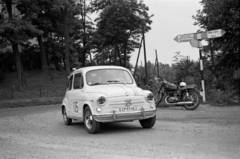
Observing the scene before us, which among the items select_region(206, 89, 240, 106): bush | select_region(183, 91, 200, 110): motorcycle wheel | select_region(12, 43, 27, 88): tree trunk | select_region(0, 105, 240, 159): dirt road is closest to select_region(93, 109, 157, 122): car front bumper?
select_region(0, 105, 240, 159): dirt road

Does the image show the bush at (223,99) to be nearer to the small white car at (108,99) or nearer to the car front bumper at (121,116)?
the small white car at (108,99)

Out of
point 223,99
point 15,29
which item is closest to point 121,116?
point 223,99

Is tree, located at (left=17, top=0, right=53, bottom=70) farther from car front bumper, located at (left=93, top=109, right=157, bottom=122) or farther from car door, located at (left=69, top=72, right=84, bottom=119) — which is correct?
car front bumper, located at (left=93, top=109, right=157, bottom=122)

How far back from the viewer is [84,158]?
565 cm

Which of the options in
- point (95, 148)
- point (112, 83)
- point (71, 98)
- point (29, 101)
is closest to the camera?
point (95, 148)

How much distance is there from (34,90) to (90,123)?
74.8 ft

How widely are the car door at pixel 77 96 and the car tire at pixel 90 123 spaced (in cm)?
46

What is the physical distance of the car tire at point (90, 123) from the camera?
27.8 feet

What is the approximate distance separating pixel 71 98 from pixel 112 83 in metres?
1.62

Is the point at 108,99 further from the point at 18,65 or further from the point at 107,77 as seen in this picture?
the point at 18,65

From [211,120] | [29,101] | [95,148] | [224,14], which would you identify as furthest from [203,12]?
[95,148]

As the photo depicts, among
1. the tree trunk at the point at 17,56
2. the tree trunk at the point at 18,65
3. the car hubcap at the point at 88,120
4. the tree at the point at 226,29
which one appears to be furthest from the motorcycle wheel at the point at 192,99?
the tree trunk at the point at 18,65

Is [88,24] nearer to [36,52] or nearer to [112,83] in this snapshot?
[36,52]

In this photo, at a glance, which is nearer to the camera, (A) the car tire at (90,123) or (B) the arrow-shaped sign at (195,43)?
(A) the car tire at (90,123)
